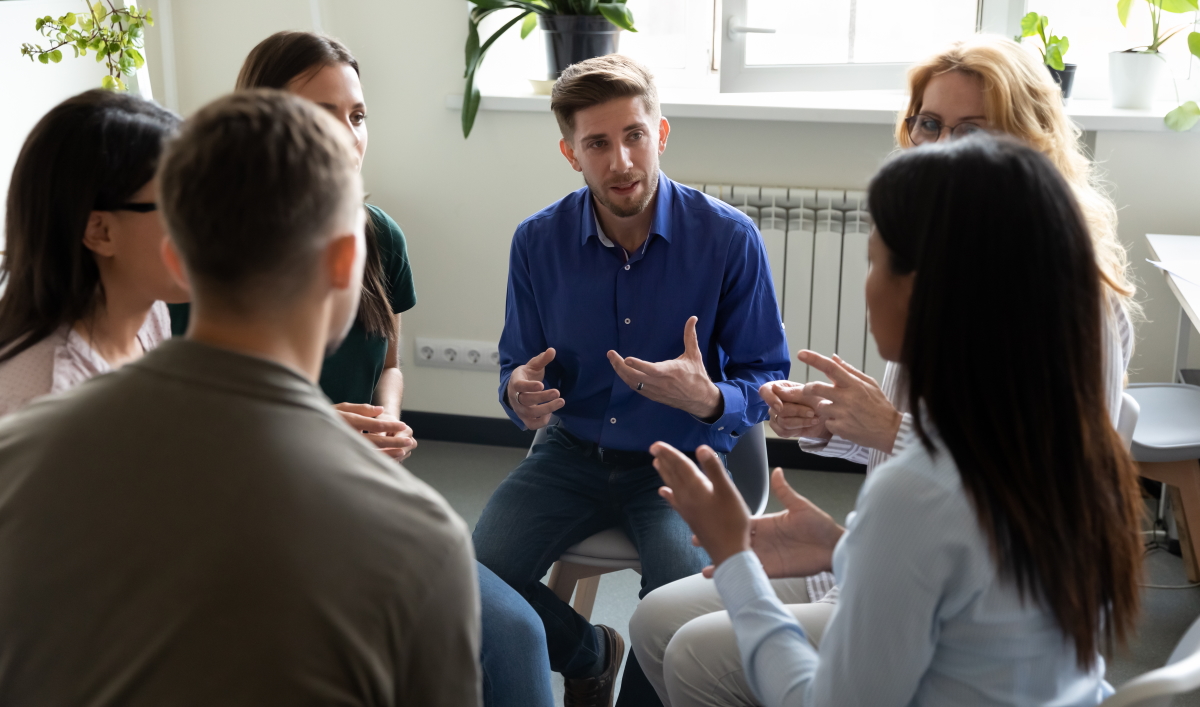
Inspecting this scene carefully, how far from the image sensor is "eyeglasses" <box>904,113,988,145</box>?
1750 mm

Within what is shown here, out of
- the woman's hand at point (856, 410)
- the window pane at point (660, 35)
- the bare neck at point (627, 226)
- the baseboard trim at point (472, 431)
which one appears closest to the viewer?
the woman's hand at point (856, 410)

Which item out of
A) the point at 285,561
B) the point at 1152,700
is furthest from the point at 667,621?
the point at 285,561

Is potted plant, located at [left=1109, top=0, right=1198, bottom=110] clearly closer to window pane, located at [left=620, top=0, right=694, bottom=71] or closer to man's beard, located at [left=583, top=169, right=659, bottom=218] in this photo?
window pane, located at [left=620, top=0, right=694, bottom=71]

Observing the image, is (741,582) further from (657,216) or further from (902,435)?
(657,216)

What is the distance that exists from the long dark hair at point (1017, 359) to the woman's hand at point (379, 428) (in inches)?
37.6

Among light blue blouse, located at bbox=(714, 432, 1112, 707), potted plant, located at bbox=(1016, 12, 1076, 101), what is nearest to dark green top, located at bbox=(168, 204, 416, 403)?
light blue blouse, located at bbox=(714, 432, 1112, 707)

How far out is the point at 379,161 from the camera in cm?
336

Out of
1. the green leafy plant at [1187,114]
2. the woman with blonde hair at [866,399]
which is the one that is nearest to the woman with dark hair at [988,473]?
the woman with blonde hair at [866,399]

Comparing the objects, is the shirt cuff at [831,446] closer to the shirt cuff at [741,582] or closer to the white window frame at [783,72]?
the shirt cuff at [741,582]

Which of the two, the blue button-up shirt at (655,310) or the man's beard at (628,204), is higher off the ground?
the man's beard at (628,204)

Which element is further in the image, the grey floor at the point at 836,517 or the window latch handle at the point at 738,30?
the window latch handle at the point at 738,30

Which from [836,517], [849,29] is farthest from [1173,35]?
[836,517]

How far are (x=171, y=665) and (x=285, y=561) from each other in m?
0.12

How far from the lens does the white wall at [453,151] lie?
10.2 ft
